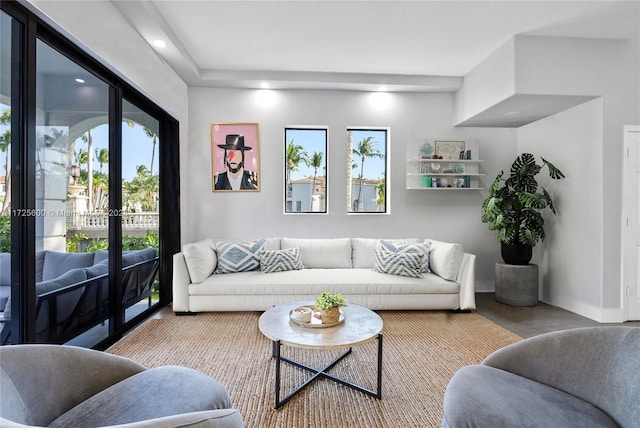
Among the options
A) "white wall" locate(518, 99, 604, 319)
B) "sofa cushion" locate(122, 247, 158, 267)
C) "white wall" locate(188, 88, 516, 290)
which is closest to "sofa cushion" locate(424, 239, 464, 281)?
"white wall" locate(188, 88, 516, 290)

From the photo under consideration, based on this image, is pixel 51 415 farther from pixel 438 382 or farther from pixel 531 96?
pixel 531 96

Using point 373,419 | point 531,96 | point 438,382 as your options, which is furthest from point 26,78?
point 531,96

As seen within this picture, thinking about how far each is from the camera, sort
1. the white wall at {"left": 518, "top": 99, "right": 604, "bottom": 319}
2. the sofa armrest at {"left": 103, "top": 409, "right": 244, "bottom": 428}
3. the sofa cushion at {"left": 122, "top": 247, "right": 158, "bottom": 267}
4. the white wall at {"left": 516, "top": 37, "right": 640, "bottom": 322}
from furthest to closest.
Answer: the white wall at {"left": 518, "top": 99, "right": 604, "bottom": 319}, the white wall at {"left": 516, "top": 37, "right": 640, "bottom": 322}, the sofa cushion at {"left": 122, "top": 247, "right": 158, "bottom": 267}, the sofa armrest at {"left": 103, "top": 409, "right": 244, "bottom": 428}

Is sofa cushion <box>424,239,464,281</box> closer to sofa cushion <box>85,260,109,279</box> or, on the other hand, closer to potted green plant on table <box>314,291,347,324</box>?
potted green plant on table <box>314,291,347,324</box>

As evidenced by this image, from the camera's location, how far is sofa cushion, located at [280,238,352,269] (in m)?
4.03

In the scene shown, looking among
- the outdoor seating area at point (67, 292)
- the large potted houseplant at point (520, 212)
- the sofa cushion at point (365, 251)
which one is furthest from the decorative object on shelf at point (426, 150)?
the outdoor seating area at point (67, 292)

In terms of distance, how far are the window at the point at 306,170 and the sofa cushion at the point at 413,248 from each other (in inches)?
41.1

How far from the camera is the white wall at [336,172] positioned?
4.30 m

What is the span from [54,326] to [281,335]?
1580 mm

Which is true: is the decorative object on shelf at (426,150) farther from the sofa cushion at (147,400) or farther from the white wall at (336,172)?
the sofa cushion at (147,400)

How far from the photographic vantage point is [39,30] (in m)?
1.93

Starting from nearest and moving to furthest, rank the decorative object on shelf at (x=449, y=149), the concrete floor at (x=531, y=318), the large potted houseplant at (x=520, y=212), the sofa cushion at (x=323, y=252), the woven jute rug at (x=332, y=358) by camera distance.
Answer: the woven jute rug at (x=332, y=358) < the concrete floor at (x=531, y=318) < the large potted houseplant at (x=520, y=212) < the sofa cushion at (x=323, y=252) < the decorative object on shelf at (x=449, y=149)

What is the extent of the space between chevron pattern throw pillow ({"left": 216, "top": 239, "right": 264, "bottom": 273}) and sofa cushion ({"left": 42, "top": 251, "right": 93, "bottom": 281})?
140 centimetres

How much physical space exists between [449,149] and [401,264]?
6.20ft
